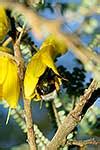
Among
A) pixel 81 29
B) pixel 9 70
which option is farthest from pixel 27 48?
pixel 81 29

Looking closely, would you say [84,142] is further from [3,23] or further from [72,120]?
[3,23]

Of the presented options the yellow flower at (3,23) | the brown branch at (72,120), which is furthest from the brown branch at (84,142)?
the yellow flower at (3,23)

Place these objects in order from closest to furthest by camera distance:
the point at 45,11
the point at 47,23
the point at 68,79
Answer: the point at 47,23, the point at 45,11, the point at 68,79

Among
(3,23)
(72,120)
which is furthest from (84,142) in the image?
(3,23)

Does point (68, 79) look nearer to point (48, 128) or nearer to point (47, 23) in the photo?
point (48, 128)

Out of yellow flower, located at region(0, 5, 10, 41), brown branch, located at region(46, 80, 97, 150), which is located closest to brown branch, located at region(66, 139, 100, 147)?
brown branch, located at region(46, 80, 97, 150)

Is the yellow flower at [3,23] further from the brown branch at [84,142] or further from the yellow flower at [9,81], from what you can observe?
the brown branch at [84,142]
